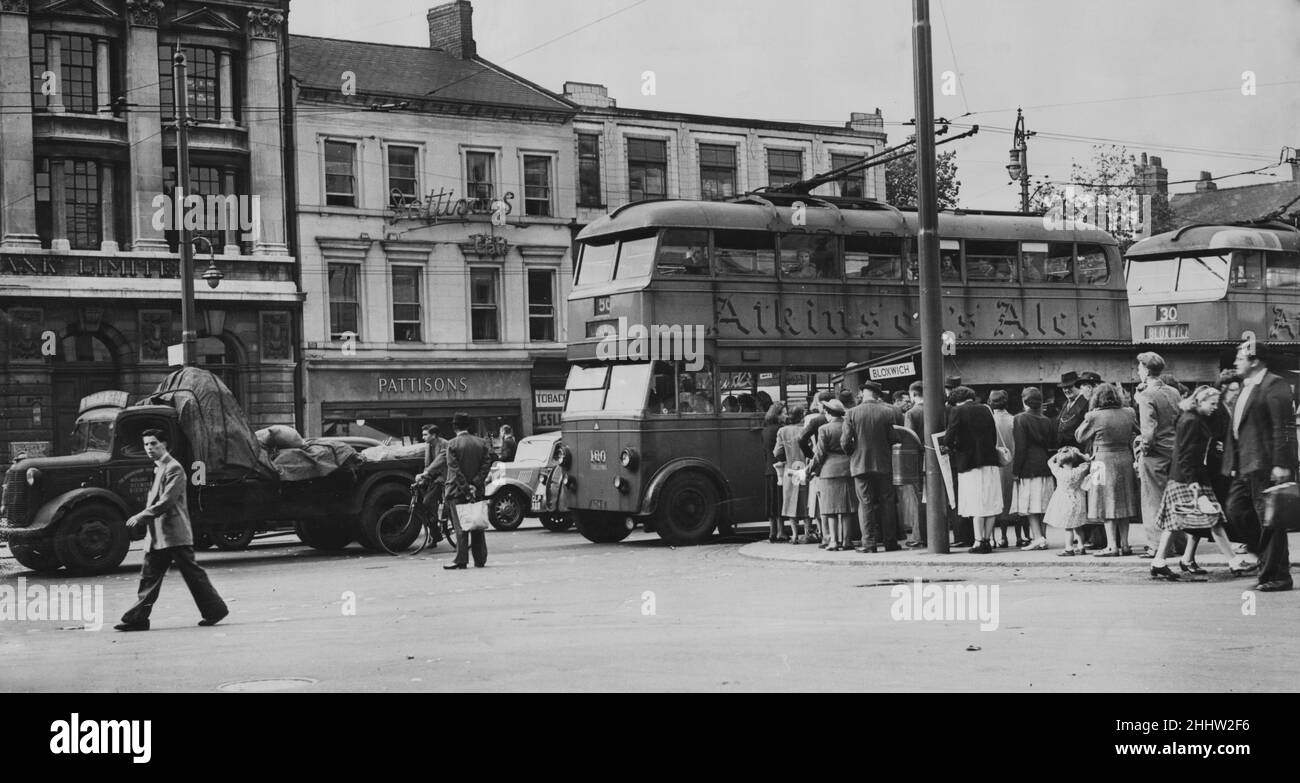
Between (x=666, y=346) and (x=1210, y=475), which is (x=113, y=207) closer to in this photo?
(x=666, y=346)

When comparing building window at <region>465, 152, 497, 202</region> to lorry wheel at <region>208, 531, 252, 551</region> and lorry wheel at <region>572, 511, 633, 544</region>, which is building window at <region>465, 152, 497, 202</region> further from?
lorry wheel at <region>572, 511, 633, 544</region>

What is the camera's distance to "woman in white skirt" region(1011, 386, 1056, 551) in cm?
1659

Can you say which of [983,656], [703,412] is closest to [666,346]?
[703,412]

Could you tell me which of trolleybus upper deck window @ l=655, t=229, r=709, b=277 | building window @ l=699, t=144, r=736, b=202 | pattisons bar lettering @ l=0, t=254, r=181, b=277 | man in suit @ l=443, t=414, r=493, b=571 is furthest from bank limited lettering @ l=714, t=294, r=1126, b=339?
building window @ l=699, t=144, r=736, b=202

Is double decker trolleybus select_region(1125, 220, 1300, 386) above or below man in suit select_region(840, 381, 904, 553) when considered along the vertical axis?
above

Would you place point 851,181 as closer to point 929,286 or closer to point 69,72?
point 69,72

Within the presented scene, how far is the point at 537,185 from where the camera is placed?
138 feet

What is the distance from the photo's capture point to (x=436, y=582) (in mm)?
16531

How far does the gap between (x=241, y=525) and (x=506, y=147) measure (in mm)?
23187

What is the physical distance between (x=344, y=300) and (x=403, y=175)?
3.80m

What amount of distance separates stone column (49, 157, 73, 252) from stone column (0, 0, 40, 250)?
49cm

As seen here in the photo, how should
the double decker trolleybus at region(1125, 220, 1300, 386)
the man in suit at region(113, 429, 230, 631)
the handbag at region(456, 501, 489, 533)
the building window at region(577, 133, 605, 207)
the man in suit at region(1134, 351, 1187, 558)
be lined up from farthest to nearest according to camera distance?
the building window at region(577, 133, 605, 207) < the double decker trolleybus at region(1125, 220, 1300, 386) < the handbag at region(456, 501, 489, 533) < the man in suit at region(1134, 351, 1187, 558) < the man in suit at region(113, 429, 230, 631)

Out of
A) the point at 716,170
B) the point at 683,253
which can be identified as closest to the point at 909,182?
the point at 716,170

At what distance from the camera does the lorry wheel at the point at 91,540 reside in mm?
18484
